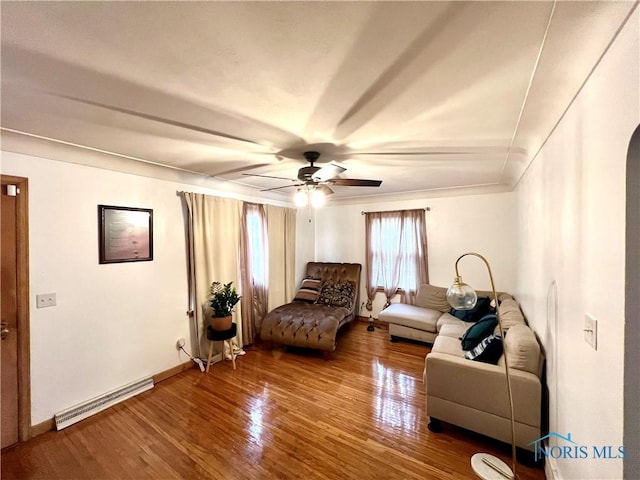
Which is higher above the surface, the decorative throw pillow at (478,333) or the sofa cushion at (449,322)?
the decorative throw pillow at (478,333)

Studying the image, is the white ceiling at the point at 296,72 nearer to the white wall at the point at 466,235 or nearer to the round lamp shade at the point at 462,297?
the round lamp shade at the point at 462,297

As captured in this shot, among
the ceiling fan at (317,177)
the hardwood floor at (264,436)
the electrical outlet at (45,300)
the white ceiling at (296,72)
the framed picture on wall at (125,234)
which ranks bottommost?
the hardwood floor at (264,436)

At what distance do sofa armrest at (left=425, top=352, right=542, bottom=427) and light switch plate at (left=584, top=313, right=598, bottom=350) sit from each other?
2.97ft

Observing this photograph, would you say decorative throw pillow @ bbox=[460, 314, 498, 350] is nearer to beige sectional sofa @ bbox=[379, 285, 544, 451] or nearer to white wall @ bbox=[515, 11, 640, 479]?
beige sectional sofa @ bbox=[379, 285, 544, 451]

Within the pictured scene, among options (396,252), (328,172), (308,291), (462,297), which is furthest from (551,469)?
(308,291)

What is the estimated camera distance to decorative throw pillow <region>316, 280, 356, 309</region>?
440 cm

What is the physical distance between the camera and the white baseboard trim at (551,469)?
5.11ft

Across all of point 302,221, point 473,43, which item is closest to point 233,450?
point 473,43

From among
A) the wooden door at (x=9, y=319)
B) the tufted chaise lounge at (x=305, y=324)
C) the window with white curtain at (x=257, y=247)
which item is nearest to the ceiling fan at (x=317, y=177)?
the window with white curtain at (x=257, y=247)

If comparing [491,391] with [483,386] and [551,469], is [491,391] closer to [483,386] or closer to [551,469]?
[483,386]

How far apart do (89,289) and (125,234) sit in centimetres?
59

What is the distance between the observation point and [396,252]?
4.66 metres

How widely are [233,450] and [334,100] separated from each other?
2.52 metres

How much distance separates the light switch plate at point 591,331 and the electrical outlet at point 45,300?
3599 mm
